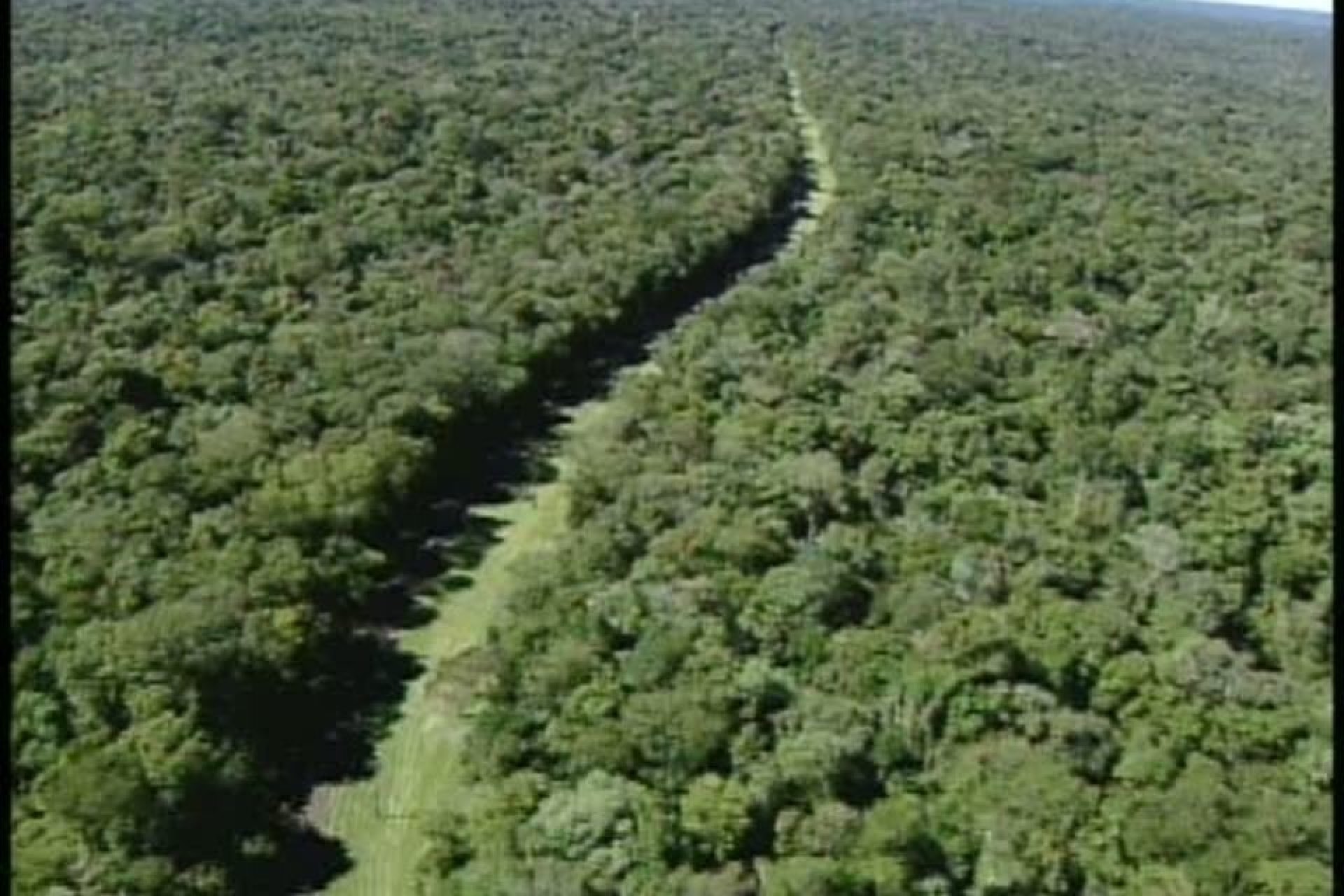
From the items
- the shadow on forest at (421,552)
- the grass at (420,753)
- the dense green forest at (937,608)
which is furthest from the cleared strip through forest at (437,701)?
the dense green forest at (937,608)

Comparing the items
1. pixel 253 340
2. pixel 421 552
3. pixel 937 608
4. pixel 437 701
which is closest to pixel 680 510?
pixel 421 552

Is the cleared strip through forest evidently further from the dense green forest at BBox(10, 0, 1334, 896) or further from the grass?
the dense green forest at BBox(10, 0, 1334, 896)

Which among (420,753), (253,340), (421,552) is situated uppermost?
(253,340)

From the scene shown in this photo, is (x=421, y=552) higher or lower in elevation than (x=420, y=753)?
higher

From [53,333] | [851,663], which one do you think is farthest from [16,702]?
[53,333]

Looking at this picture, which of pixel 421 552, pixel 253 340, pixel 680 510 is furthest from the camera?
pixel 253 340

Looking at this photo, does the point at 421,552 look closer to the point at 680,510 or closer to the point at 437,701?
the point at 680,510

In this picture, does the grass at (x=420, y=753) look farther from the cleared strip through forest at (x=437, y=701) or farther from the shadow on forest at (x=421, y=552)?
the shadow on forest at (x=421, y=552)

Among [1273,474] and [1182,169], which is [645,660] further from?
[1182,169]
